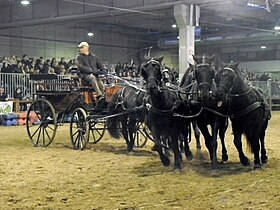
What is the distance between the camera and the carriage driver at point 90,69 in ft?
34.0

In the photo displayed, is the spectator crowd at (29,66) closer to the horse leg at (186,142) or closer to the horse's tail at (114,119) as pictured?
the horse's tail at (114,119)

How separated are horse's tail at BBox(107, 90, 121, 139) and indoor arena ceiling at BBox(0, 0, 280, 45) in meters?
7.84

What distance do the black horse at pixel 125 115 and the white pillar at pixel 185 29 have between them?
918 centimetres

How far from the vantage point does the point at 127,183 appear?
6699 mm

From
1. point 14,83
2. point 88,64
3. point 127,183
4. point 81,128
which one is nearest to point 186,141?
point 127,183

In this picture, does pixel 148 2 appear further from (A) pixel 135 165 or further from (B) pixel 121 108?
(A) pixel 135 165

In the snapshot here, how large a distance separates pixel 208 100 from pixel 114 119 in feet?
10.8

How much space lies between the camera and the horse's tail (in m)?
10.1

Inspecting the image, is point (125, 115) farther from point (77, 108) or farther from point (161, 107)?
point (161, 107)

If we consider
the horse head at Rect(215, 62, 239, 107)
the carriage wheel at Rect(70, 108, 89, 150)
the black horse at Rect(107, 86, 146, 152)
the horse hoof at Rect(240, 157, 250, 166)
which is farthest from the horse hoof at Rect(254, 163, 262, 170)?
the carriage wheel at Rect(70, 108, 89, 150)

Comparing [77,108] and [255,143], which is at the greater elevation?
[77,108]

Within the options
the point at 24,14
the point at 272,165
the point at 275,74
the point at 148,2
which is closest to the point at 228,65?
the point at 272,165

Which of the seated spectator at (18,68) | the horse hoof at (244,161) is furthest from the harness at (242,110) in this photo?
the seated spectator at (18,68)

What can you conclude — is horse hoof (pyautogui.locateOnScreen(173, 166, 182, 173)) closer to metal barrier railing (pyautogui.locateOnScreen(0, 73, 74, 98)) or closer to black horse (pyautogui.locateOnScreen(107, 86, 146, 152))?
black horse (pyautogui.locateOnScreen(107, 86, 146, 152))
